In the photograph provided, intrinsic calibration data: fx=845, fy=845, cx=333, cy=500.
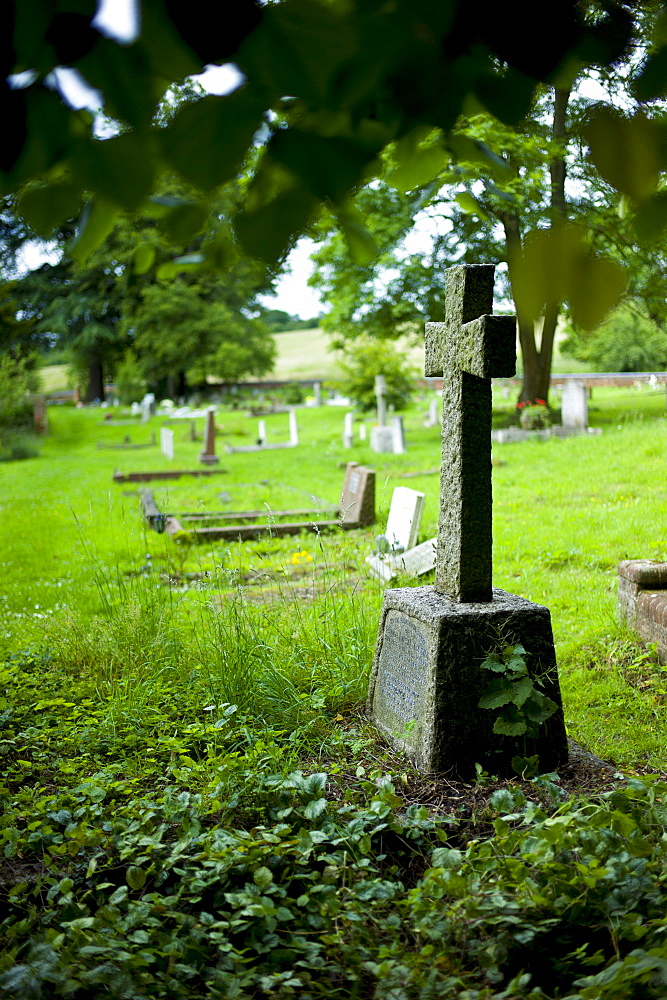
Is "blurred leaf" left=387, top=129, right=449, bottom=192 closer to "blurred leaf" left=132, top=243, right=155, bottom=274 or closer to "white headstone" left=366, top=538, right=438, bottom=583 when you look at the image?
"blurred leaf" left=132, top=243, right=155, bottom=274

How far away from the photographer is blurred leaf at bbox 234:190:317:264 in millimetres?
926

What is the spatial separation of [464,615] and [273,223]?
2.62 metres

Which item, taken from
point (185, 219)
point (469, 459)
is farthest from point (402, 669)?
point (185, 219)

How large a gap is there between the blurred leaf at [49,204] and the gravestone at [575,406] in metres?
16.1

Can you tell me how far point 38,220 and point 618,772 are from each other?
3187 millimetres

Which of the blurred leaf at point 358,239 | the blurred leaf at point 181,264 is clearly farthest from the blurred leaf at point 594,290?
the blurred leaf at point 181,264

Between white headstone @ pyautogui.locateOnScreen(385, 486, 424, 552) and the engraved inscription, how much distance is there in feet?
7.64

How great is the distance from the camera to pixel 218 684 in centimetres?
400

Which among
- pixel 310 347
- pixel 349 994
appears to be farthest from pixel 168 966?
pixel 310 347

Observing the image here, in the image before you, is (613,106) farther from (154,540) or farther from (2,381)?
(2,381)

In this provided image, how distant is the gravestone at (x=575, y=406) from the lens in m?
16.4

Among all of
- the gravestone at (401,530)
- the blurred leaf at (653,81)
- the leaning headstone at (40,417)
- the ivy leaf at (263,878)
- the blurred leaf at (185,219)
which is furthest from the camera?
the leaning headstone at (40,417)

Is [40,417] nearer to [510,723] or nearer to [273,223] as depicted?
[510,723]

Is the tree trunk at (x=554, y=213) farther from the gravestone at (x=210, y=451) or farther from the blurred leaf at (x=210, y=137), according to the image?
the gravestone at (x=210, y=451)
